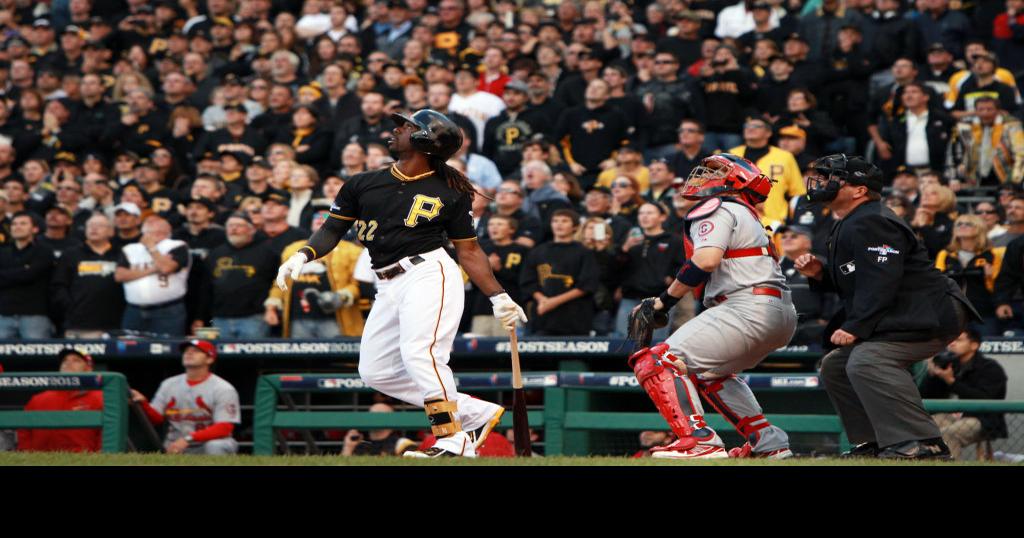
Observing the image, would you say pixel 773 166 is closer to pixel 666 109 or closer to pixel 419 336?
pixel 666 109

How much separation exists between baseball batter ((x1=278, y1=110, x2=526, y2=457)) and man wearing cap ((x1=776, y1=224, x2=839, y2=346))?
349 centimetres

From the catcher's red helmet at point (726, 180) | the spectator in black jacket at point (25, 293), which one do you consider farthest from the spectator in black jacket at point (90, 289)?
the catcher's red helmet at point (726, 180)

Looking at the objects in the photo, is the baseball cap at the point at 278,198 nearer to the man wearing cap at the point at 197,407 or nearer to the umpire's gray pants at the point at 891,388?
the man wearing cap at the point at 197,407

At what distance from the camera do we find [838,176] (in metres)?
7.47

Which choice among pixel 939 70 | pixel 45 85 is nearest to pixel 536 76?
pixel 939 70

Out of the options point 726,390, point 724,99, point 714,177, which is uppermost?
point 724,99

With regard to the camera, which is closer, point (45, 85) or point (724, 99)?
point (724, 99)

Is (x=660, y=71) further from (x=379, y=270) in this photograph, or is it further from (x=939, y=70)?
(x=379, y=270)

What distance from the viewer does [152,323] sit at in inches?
492

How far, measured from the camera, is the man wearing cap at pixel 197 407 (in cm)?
1041

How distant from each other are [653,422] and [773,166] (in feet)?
13.3

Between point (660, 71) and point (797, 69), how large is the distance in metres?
1.40

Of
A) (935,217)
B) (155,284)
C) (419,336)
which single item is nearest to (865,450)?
(419,336)
